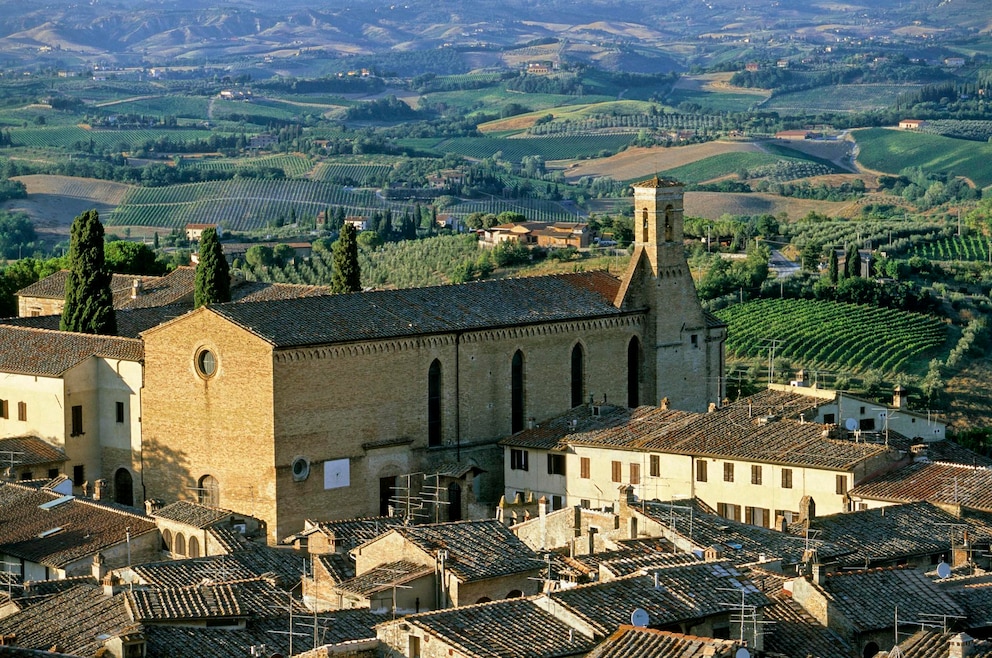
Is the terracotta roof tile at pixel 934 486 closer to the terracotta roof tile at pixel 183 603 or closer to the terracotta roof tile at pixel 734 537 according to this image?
the terracotta roof tile at pixel 734 537

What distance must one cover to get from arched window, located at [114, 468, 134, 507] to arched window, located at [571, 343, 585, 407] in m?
9.57

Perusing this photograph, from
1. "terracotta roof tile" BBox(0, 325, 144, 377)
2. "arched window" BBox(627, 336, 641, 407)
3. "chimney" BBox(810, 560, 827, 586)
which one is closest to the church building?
"arched window" BBox(627, 336, 641, 407)

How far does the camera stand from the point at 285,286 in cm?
5500

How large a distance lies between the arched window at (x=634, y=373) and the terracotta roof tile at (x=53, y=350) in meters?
11.0

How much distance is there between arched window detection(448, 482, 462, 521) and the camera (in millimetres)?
42094

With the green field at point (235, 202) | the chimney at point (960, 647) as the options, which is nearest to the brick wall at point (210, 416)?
the chimney at point (960, 647)

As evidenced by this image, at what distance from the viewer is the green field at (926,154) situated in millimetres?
155875

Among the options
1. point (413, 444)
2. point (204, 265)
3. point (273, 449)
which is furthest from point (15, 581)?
point (204, 265)

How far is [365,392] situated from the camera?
41.8 metres

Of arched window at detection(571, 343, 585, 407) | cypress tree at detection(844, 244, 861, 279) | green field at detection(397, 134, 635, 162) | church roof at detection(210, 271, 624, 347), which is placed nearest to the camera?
church roof at detection(210, 271, 624, 347)

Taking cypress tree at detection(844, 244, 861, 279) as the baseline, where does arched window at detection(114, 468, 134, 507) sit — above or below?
below

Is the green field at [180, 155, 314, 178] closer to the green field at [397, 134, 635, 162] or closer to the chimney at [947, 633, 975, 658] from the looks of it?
the green field at [397, 134, 635, 162]

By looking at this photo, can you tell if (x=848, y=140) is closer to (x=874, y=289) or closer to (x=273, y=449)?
(x=874, y=289)

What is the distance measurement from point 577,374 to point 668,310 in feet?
10.8
